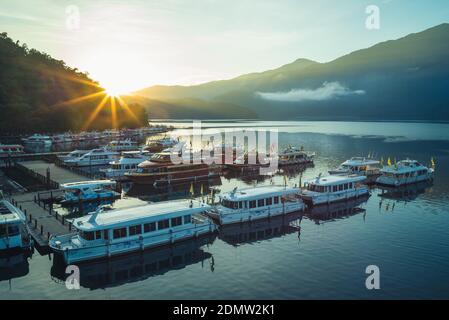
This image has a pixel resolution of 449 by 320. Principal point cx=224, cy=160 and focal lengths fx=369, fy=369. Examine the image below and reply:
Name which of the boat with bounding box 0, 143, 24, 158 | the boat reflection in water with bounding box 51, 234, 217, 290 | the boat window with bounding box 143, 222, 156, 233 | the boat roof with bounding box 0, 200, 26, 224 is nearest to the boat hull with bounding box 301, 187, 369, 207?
the boat reflection in water with bounding box 51, 234, 217, 290

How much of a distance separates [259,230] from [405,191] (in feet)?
135

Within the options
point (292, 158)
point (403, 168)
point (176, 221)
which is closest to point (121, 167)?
point (176, 221)

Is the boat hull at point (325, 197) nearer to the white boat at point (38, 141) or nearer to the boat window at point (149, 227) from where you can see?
the boat window at point (149, 227)

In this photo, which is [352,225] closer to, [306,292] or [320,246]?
[320,246]

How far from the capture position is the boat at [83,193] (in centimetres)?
5916

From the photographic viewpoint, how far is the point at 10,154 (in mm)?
Result: 107250

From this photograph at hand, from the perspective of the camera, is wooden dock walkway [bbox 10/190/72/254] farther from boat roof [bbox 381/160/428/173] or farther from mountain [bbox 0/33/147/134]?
mountain [bbox 0/33/147/134]

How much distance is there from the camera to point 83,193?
60.7 m

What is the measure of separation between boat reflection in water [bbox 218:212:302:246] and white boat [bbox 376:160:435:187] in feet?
107

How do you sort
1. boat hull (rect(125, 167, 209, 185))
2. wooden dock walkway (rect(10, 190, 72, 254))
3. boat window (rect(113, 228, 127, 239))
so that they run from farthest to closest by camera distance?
boat hull (rect(125, 167, 209, 185)) < wooden dock walkway (rect(10, 190, 72, 254)) < boat window (rect(113, 228, 127, 239))

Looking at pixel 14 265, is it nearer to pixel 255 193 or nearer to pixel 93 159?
pixel 255 193

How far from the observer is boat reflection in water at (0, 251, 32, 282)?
35969mm

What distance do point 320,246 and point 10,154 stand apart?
97.4 m
